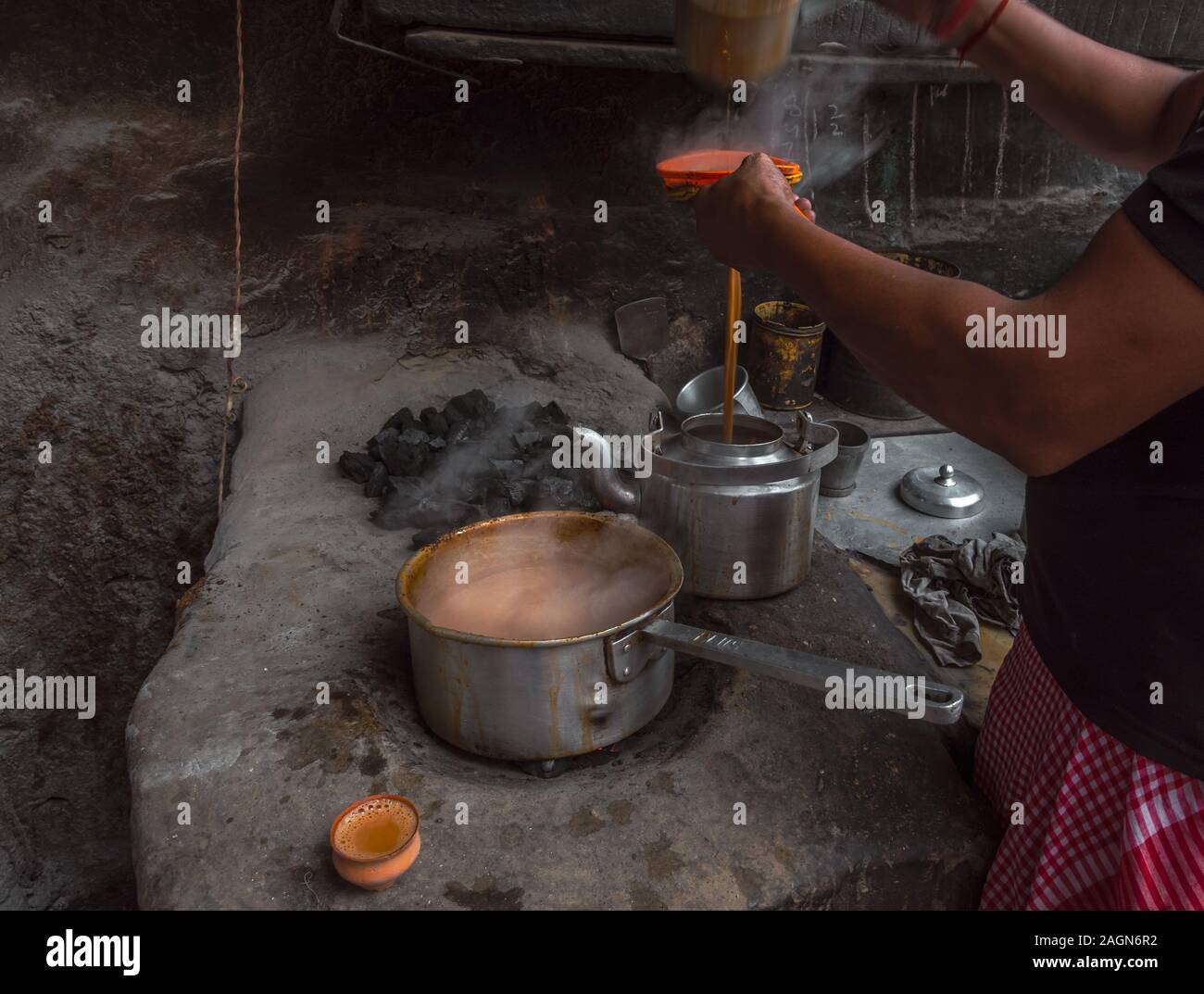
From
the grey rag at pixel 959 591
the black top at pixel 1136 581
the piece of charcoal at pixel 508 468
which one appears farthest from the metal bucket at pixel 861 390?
the black top at pixel 1136 581

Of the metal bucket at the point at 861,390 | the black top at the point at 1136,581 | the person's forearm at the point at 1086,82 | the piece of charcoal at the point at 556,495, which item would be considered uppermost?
the person's forearm at the point at 1086,82

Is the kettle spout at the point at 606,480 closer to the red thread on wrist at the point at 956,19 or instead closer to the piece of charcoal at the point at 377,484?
the piece of charcoal at the point at 377,484

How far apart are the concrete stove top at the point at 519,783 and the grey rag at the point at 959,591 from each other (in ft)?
3.53

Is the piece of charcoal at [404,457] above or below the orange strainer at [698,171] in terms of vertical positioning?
below

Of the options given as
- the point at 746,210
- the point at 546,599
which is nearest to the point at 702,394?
the point at 546,599

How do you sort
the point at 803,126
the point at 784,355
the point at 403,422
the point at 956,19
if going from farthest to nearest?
the point at 784,355
the point at 803,126
the point at 403,422
the point at 956,19

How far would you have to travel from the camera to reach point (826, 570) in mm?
2717

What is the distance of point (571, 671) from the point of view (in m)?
1.78

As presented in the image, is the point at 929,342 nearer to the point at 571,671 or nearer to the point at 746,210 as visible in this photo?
the point at 746,210

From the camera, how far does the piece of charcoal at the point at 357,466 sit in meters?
3.18

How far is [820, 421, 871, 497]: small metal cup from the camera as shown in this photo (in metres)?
4.34

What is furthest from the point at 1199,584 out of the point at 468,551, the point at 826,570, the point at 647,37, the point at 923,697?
the point at 647,37

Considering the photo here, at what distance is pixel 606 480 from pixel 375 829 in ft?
4.33

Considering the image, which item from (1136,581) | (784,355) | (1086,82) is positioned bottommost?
(784,355)
